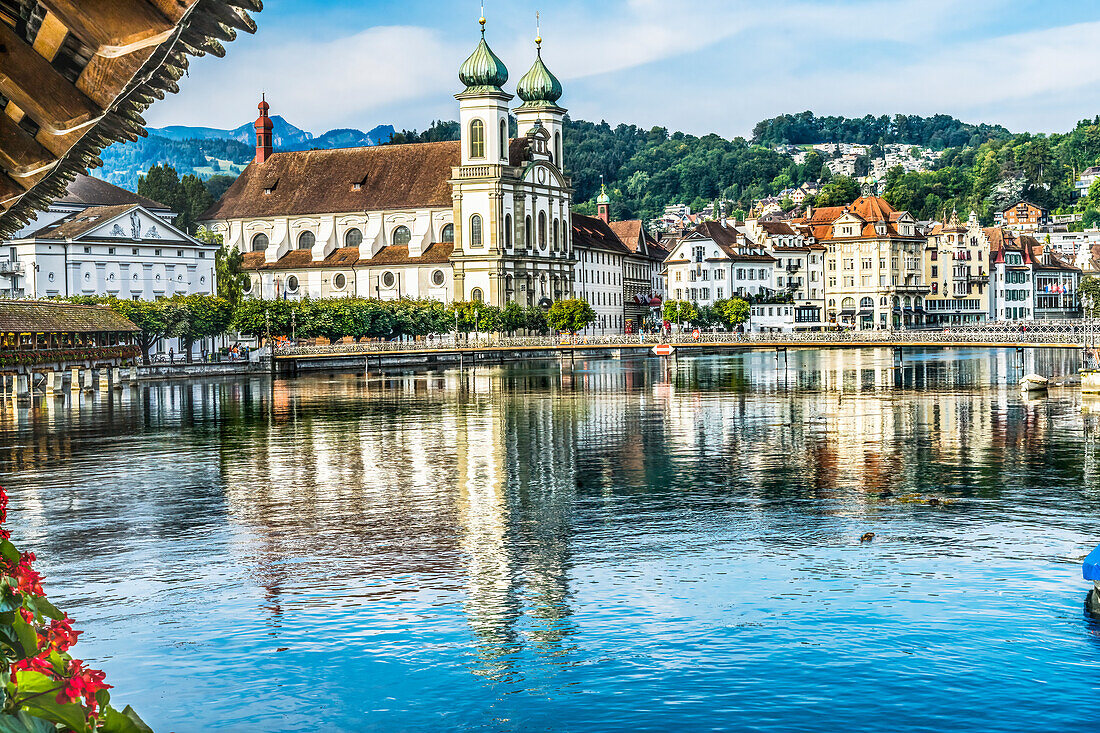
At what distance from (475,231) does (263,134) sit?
142 ft

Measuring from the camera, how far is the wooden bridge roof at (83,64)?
6.97 m

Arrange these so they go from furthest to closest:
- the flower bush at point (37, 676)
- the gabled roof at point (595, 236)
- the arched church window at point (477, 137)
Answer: the gabled roof at point (595, 236), the arched church window at point (477, 137), the flower bush at point (37, 676)

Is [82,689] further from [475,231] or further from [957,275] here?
[957,275]

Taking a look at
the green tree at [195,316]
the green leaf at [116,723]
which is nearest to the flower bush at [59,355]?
the green tree at [195,316]

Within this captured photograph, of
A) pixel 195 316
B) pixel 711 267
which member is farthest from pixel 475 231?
pixel 195 316

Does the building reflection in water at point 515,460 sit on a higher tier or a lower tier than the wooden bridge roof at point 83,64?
lower

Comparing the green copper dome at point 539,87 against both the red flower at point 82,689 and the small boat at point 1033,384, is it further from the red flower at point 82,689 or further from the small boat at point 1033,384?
the red flower at point 82,689

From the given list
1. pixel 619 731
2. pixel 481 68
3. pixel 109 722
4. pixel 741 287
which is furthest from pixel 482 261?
pixel 109 722

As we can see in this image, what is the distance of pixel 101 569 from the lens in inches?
1139

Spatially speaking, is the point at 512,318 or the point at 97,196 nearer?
the point at 512,318

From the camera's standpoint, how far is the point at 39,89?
8.09 m

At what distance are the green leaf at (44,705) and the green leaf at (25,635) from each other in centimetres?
85

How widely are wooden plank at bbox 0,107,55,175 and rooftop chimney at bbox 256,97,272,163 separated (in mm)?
164719

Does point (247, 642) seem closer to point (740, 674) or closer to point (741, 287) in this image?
point (740, 674)
